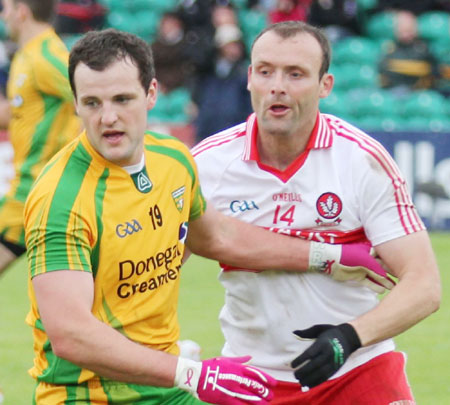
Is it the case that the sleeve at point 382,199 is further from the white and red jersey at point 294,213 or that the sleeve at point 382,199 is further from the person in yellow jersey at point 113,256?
the person in yellow jersey at point 113,256

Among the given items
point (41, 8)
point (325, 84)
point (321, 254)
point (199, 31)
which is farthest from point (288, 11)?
point (321, 254)

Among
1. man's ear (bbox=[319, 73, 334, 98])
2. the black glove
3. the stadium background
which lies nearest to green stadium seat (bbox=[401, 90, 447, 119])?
the stadium background

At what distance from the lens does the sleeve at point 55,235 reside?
357 centimetres

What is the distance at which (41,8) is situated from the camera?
24.5 ft

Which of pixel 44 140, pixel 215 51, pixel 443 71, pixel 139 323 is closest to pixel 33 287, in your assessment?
pixel 139 323

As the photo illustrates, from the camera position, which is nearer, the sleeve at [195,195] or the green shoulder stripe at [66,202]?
the green shoulder stripe at [66,202]

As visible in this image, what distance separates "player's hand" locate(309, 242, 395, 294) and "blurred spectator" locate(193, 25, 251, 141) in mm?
9946

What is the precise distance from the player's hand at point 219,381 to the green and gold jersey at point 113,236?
279 millimetres

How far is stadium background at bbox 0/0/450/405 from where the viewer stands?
7.86 metres

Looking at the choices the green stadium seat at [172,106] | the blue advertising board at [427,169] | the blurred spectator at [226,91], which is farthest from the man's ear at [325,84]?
the green stadium seat at [172,106]

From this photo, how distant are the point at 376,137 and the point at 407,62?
181 cm

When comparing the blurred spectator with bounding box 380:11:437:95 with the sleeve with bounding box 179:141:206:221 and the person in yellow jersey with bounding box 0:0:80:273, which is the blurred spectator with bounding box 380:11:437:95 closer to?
the person in yellow jersey with bounding box 0:0:80:273

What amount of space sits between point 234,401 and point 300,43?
1603 mm

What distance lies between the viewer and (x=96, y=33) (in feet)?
12.6
